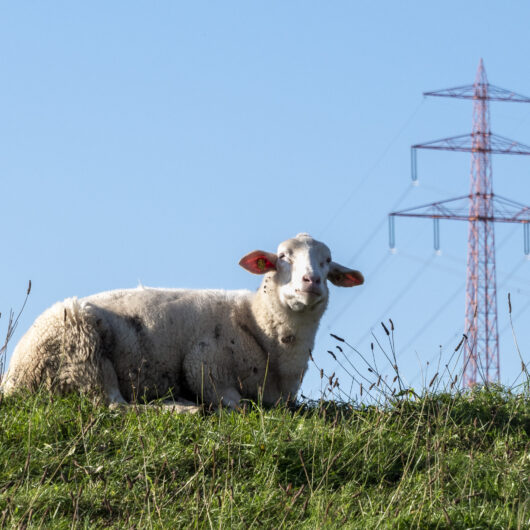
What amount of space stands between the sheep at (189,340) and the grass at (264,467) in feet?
1.65

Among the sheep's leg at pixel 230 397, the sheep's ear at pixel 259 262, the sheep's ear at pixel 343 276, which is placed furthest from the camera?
the sheep's ear at pixel 343 276

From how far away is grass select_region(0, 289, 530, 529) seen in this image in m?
5.89

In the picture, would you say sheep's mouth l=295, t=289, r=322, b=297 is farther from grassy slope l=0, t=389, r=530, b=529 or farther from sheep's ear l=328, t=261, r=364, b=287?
grassy slope l=0, t=389, r=530, b=529

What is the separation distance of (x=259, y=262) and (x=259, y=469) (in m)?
3.17

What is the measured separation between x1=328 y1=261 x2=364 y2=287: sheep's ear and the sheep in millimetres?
71

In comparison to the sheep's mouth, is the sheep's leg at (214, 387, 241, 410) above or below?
below

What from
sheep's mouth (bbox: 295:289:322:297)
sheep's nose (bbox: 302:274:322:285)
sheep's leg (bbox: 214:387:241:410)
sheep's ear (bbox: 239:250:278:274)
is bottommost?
sheep's leg (bbox: 214:387:241:410)

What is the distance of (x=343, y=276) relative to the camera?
990 centimetres

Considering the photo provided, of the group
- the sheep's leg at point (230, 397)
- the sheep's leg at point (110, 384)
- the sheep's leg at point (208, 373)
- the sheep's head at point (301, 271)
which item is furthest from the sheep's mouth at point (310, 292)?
the sheep's leg at point (110, 384)

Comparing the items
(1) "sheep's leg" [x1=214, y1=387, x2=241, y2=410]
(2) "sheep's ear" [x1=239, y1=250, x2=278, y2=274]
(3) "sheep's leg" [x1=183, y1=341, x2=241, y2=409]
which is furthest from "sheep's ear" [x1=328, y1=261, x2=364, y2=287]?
(1) "sheep's leg" [x1=214, y1=387, x2=241, y2=410]

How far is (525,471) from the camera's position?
22.9ft

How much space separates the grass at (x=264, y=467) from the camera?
5895mm

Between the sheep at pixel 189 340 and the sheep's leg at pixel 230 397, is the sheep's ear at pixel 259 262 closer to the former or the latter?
the sheep at pixel 189 340

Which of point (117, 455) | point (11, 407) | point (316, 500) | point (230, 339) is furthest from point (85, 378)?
point (316, 500)
